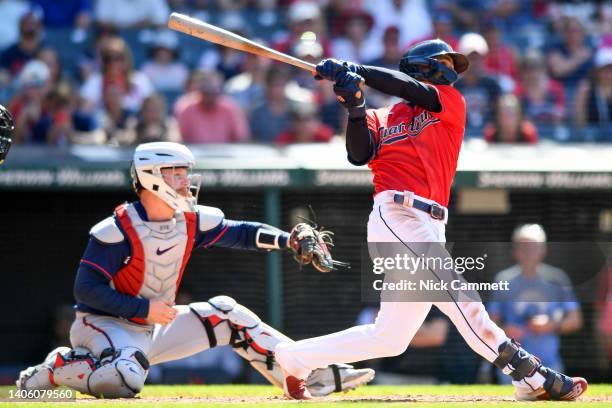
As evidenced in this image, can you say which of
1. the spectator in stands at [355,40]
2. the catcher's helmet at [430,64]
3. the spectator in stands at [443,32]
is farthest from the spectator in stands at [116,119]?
the catcher's helmet at [430,64]

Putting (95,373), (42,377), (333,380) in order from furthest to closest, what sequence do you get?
(333,380), (42,377), (95,373)

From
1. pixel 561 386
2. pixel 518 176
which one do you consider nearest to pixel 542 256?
pixel 518 176

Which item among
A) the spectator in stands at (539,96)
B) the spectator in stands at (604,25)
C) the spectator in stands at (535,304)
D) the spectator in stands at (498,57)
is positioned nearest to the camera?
the spectator in stands at (535,304)

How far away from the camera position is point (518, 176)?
30.1ft

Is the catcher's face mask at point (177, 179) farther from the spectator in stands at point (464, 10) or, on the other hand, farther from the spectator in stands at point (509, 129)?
the spectator in stands at point (464, 10)

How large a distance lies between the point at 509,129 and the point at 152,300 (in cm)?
502

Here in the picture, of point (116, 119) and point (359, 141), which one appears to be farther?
point (116, 119)

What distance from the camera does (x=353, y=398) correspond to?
5832 millimetres

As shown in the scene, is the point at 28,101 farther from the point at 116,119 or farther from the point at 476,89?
the point at 476,89

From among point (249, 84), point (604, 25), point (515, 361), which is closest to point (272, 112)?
point (249, 84)

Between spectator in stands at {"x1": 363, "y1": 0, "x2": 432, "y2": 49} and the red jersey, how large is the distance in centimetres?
576

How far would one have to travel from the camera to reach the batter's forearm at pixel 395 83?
5324mm

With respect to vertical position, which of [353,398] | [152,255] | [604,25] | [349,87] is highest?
[604,25]

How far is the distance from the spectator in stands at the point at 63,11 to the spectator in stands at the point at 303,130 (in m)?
2.77
